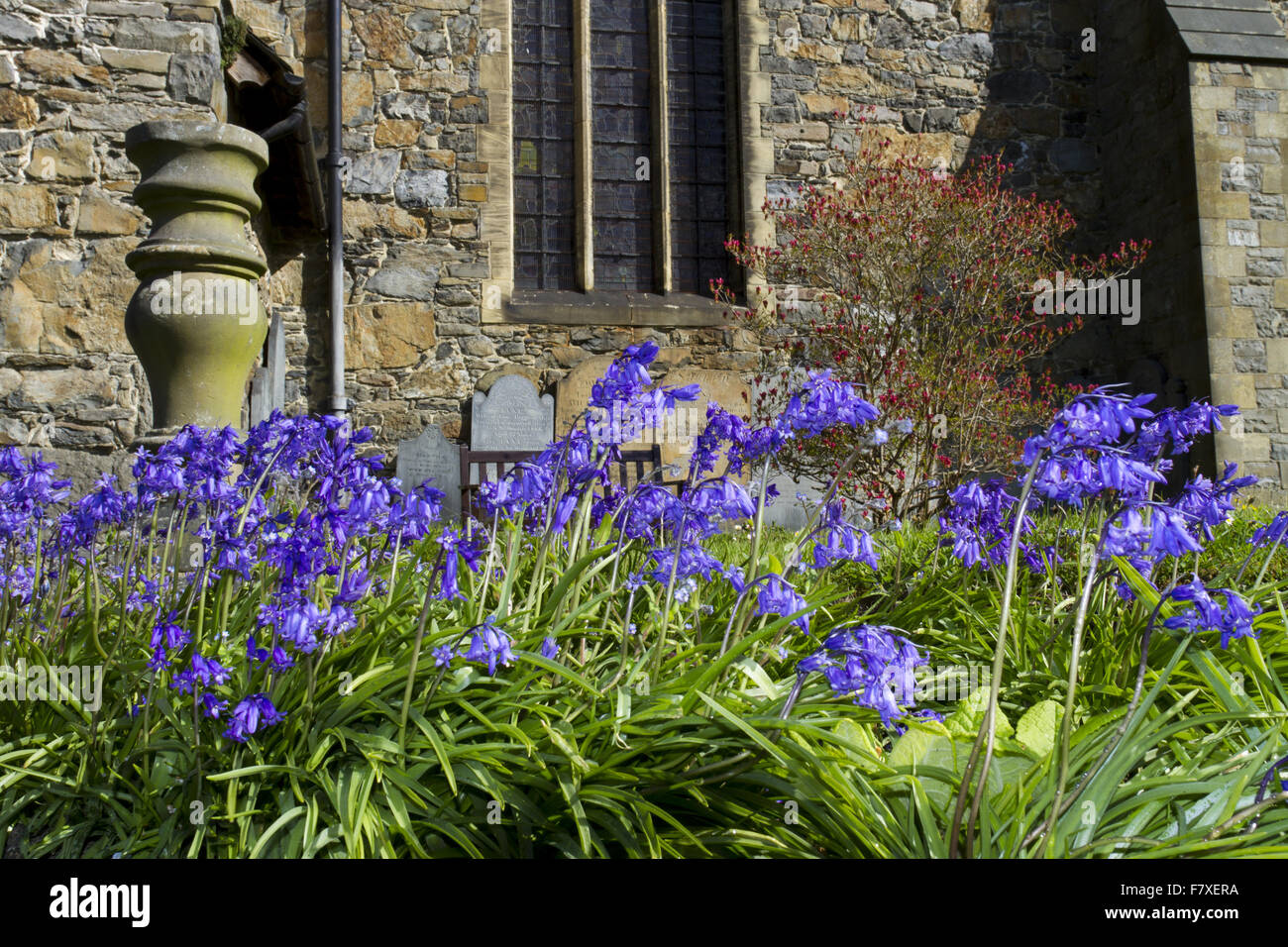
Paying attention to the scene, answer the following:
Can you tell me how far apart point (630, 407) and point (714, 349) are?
756cm

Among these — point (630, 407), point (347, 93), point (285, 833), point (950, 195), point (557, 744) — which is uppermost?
point (347, 93)

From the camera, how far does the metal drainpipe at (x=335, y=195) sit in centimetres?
881

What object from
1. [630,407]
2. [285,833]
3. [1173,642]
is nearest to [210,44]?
[630,407]

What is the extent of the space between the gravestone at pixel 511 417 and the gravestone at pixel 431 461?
270mm

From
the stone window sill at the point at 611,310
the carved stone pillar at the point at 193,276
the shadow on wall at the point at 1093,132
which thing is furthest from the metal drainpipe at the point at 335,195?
the shadow on wall at the point at 1093,132

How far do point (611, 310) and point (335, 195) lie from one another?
2731 mm

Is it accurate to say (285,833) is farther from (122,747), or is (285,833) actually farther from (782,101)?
(782,101)

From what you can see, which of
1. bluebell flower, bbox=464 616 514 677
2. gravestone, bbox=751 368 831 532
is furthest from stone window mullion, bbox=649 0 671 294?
bluebell flower, bbox=464 616 514 677

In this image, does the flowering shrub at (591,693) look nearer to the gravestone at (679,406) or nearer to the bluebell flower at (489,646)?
the bluebell flower at (489,646)

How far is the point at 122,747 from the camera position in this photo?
1962 mm

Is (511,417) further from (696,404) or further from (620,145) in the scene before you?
(620,145)

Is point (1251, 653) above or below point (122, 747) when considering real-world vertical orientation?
above

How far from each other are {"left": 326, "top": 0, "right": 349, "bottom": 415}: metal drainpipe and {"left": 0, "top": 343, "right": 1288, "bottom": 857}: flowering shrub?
6383mm

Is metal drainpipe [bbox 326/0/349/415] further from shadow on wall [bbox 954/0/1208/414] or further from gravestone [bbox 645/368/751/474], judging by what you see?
shadow on wall [bbox 954/0/1208/414]
